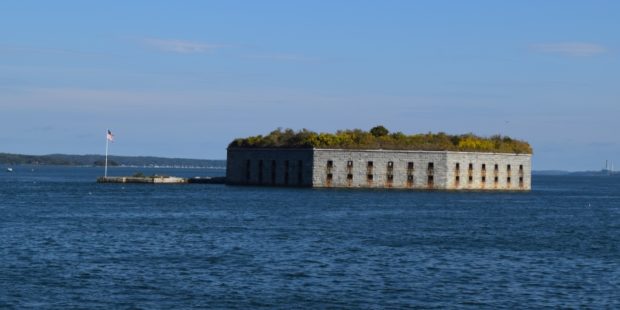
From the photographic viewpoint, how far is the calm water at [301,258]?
3403cm

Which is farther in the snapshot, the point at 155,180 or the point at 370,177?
the point at 155,180

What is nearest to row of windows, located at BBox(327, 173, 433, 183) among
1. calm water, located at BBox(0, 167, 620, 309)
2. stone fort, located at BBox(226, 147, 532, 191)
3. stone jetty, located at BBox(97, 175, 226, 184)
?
stone fort, located at BBox(226, 147, 532, 191)

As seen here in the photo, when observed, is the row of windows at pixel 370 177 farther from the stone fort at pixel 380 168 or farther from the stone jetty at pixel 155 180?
the stone jetty at pixel 155 180

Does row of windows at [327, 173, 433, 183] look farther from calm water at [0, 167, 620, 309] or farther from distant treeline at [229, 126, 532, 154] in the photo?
calm water at [0, 167, 620, 309]

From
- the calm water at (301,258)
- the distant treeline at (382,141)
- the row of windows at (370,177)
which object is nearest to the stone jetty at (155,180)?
the distant treeline at (382,141)

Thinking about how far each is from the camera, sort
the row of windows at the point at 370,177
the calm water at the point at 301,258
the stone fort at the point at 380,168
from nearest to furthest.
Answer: the calm water at the point at 301,258, the stone fort at the point at 380,168, the row of windows at the point at 370,177

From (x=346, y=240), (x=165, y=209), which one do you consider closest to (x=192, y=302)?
(x=346, y=240)

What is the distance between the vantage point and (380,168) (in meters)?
124

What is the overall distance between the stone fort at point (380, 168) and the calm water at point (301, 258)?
40.2 m

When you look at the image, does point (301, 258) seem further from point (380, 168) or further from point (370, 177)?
point (380, 168)

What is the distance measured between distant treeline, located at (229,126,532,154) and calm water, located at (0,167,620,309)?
41.9 m

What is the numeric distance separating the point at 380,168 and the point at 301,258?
7948 cm

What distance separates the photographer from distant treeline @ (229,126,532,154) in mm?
124562

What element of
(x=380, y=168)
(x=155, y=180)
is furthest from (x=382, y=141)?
(x=155, y=180)
